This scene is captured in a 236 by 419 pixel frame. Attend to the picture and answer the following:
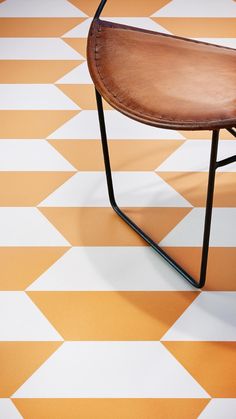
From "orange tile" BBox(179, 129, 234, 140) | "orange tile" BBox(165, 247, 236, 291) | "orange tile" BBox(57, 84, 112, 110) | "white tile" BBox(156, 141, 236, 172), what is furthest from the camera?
"orange tile" BBox(57, 84, 112, 110)

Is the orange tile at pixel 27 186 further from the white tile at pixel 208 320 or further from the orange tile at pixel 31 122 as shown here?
the white tile at pixel 208 320

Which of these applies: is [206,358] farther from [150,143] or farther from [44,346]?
[150,143]

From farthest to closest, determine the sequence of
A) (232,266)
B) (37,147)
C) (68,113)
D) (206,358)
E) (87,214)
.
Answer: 1. (68,113)
2. (37,147)
3. (87,214)
4. (232,266)
5. (206,358)

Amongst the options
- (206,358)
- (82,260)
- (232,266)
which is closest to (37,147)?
(82,260)

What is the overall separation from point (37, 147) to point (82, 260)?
2.12 feet

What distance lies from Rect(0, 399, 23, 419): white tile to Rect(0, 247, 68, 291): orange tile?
1.24ft

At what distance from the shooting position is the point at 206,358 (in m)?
1.66

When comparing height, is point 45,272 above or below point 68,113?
below

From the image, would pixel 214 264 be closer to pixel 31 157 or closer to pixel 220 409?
pixel 220 409

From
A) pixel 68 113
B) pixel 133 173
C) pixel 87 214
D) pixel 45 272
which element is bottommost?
pixel 45 272

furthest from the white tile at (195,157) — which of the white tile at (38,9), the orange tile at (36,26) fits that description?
the white tile at (38,9)

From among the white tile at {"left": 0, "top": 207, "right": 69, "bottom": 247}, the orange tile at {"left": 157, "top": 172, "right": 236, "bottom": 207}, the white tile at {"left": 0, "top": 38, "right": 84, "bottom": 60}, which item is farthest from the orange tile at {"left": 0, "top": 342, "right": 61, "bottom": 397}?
the white tile at {"left": 0, "top": 38, "right": 84, "bottom": 60}

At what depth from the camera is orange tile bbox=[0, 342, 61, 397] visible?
162 centimetres

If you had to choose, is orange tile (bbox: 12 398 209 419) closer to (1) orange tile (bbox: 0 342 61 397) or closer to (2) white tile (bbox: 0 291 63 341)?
(1) orange tile (bbox: 0 342 61 397)
